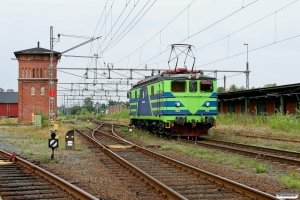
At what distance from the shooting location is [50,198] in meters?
7.86

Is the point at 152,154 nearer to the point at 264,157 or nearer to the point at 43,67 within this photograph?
the point at 264,157

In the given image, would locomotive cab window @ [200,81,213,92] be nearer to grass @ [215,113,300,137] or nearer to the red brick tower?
grass @ [215,113,300,137]

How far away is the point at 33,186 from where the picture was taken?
8984mm

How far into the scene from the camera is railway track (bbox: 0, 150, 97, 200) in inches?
314

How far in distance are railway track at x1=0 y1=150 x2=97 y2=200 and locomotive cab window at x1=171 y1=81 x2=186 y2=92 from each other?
33.2 feet

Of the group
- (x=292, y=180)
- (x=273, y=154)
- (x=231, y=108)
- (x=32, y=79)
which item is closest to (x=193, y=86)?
(x=273, y=154)

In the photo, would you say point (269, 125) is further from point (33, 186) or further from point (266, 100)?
point (33, 186)

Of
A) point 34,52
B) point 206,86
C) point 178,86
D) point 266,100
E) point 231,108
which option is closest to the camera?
point 178,86

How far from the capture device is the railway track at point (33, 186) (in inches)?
314

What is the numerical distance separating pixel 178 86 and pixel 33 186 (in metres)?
12.5

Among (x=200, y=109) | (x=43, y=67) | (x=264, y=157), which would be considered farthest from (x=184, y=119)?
(x=43, y=67)

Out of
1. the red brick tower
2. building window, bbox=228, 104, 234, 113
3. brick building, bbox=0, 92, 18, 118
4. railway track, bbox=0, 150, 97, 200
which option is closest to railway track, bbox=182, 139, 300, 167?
railway track, bbox=0, 150, 97, 200

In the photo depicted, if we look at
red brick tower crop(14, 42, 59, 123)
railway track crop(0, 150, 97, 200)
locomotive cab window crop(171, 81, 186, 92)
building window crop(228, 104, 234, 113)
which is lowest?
railway track crop(0, 150, 97, 200)

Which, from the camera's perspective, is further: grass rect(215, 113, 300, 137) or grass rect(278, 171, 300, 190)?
grass rect(215, 113, 300, 137)
